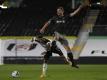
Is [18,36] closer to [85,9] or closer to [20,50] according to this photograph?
[20,50]

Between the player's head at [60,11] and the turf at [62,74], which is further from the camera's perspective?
the turf at [62,74]

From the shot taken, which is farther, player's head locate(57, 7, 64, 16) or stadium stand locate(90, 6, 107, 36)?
stadium stand locate(90, 6, 107, 36)

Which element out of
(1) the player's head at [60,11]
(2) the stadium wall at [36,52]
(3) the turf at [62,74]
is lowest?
(2) the stadium wall at [36,52]

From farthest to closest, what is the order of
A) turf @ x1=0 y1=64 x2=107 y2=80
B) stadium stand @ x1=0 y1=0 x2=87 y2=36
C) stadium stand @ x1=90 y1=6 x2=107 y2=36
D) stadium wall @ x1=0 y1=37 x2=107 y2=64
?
1. stadium stand @ x1=0 y1=0 x2=87 y2=36
2. stadium stand @ x1=90 y1=6 x2=107 y2=36
3. stadium wall @ x1=0 y1=37 x2=107 y2=64
4. turf @ x1=0 y1=64 x2=107 y2=80

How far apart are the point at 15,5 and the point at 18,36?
5.47 m

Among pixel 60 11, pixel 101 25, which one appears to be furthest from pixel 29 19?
pixel 60 11

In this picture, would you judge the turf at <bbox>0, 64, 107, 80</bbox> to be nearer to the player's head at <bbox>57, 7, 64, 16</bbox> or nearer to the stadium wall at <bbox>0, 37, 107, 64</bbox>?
the player's head at <bbox>57, 7, 64, 16</bbox>

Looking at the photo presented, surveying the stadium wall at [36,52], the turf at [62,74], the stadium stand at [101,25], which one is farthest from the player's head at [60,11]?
the stadium stand at [101,25]

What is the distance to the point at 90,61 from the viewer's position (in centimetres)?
2712

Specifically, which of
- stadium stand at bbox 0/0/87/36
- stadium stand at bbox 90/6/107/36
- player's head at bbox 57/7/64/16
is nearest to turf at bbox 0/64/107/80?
player's head at bbox 57/7/64/16

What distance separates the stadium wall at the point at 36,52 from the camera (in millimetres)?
27203

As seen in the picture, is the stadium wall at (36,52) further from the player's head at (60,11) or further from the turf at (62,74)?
the player's head at (60,11)

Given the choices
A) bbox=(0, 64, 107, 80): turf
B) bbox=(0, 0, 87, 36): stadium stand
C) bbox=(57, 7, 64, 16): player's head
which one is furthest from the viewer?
bbox=(0, 0, 87, 36): stadium stand

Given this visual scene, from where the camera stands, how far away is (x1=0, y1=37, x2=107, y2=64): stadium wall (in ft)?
89.2
